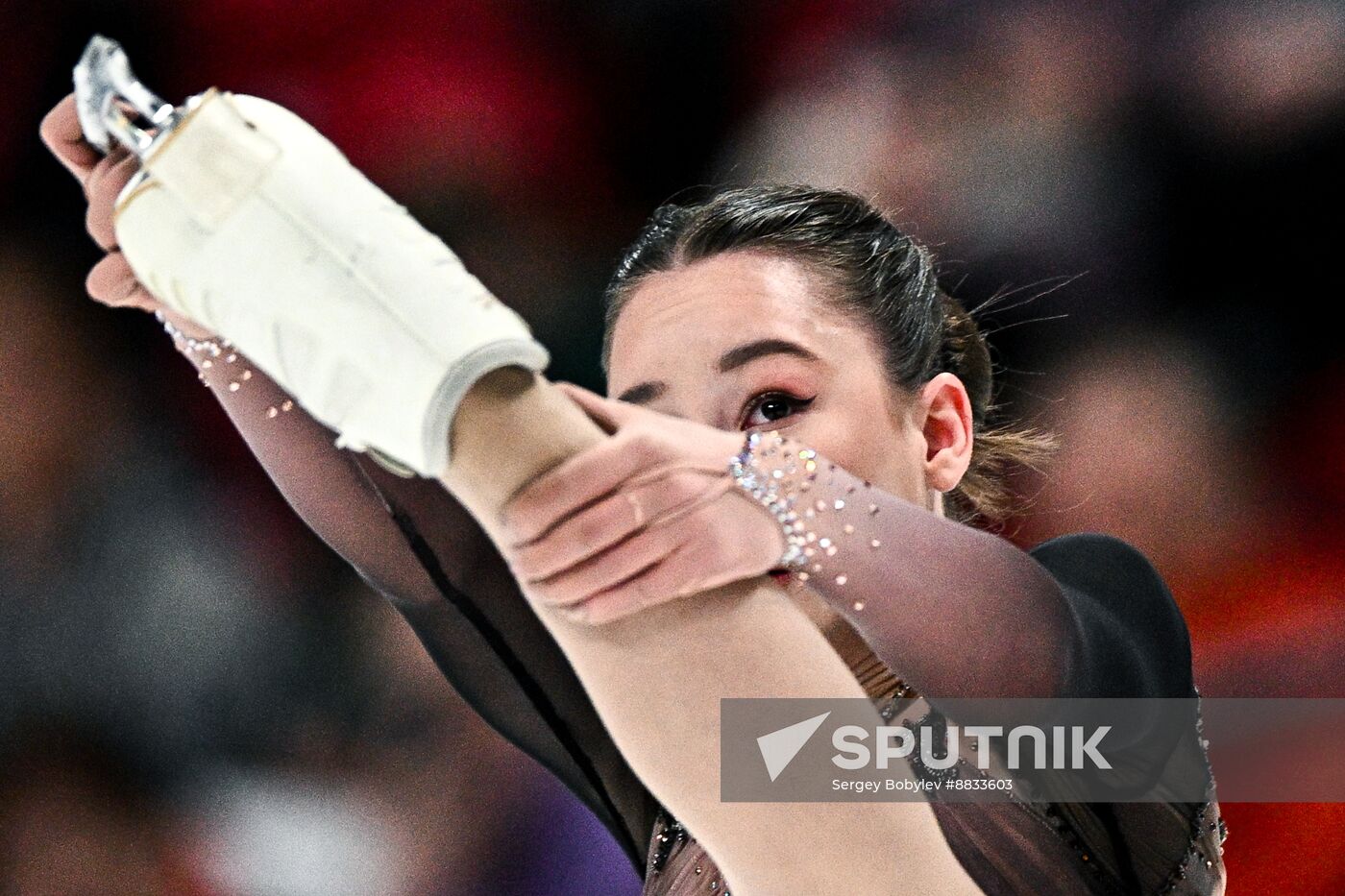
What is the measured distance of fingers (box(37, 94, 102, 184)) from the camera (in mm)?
717

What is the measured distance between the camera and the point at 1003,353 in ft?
4.84

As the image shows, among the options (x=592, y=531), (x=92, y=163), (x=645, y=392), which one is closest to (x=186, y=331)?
(x=92, y=163)

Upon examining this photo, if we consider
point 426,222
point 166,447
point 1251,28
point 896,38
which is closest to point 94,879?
point 166,447

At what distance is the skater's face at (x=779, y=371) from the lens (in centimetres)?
102

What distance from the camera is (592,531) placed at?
0.60 meters

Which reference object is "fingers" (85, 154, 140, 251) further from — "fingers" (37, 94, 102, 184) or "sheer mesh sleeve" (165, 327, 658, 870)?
"sheer mesh sleeve" (165, 327, 658, 870)

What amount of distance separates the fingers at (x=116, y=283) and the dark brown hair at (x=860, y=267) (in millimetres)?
489

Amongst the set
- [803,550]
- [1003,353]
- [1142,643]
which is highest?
[1003,353]

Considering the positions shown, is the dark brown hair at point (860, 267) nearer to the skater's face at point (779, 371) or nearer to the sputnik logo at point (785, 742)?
the skater's face at point (779, 371)

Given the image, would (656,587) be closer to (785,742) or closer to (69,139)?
(785,742)

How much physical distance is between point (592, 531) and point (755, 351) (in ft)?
1.48

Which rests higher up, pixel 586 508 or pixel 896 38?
pixel 896 38

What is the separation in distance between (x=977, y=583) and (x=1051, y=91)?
2.72 ft

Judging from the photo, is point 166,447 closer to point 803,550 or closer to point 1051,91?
point 803,550
